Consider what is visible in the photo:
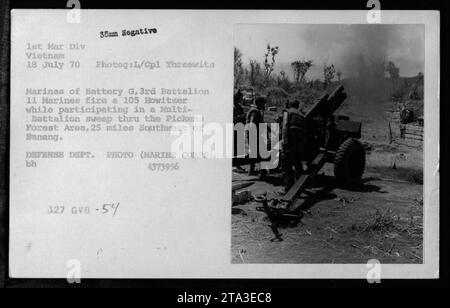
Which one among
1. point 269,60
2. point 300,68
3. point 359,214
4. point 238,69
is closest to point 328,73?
point 300,68

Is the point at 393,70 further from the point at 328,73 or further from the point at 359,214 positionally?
the point at 359,214

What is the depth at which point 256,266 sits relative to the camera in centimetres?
182

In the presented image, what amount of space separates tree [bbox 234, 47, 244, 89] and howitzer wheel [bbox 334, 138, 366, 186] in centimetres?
48

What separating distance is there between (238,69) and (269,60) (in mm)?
129

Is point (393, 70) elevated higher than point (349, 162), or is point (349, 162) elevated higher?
point (393, 70)

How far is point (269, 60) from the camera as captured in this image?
1835mm

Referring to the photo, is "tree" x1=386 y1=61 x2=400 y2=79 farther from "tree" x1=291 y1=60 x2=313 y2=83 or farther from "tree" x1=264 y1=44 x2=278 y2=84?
"tree" x1=264 y1=44 x2=278 y2=84

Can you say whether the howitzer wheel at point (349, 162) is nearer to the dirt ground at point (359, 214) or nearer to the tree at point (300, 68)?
the dirt ground at point (359, 214)

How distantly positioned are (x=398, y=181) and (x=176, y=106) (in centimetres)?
93

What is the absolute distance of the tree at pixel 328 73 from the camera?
1.85 m

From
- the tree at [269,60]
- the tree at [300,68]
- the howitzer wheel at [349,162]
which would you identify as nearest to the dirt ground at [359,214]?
the howitzer wheel at [349,162]

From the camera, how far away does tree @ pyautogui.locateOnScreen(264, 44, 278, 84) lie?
183 centimetres
